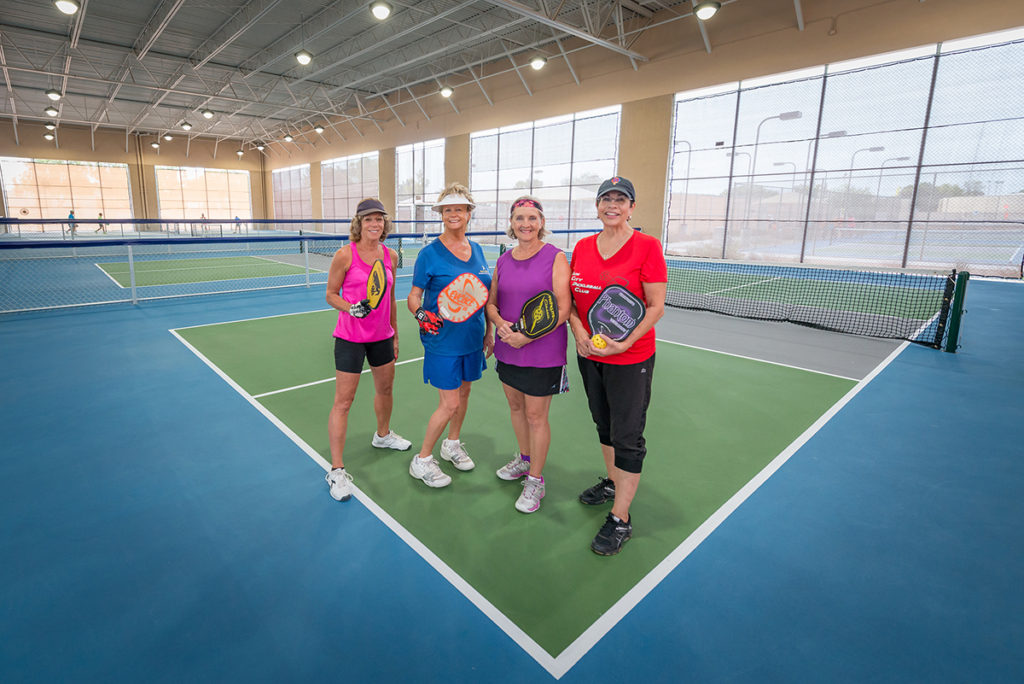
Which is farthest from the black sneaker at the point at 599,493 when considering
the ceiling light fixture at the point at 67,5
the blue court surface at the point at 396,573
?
the ceiling light fixture at the point at 67,5

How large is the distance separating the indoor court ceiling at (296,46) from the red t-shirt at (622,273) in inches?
592

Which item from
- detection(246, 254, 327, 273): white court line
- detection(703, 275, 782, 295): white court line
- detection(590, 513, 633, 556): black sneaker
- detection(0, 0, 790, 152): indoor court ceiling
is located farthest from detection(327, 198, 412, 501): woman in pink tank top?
detection(0, 0, 790, 152): indoor court ceiling

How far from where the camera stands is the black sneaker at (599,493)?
3.65m

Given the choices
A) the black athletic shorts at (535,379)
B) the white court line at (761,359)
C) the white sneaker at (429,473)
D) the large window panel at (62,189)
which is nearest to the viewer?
the black athletic shorts at (535,379)

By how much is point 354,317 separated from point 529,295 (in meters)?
1.33

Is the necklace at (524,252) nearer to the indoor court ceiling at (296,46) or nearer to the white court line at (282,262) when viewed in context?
the white court line at (282,262)

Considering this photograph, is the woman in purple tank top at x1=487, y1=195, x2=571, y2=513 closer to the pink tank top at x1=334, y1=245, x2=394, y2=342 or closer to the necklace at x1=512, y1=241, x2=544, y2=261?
the necklace at x1=512, y1=241, x2=544, y2=261

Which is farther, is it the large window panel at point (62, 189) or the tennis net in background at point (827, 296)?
the large window panel at point (62, 189)

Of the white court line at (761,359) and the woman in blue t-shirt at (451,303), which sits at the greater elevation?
the woman in blue t-shirt at (451,303)

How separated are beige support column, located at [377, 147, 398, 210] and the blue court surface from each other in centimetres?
3083

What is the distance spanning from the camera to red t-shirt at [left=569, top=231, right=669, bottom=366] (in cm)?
289

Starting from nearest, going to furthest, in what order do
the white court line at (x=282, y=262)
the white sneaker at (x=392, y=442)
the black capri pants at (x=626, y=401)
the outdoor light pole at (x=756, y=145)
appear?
the black capri pants at (x=626, y=401), the white sneaker at (x=392, y=442), the white court line at (x=282, y=262), the outdoor light pole at (x=756, y=145)

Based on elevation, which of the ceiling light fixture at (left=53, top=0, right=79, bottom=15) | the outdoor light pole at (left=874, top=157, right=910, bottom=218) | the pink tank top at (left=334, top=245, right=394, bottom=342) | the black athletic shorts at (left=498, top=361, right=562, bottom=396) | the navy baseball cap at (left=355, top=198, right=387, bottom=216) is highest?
the ceiling light fixture at (left=53, top=0, right=79, bottom=15)

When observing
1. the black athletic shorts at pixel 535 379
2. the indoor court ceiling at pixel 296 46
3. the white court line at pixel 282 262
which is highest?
the indoor court ceiling at pixel 296 46
